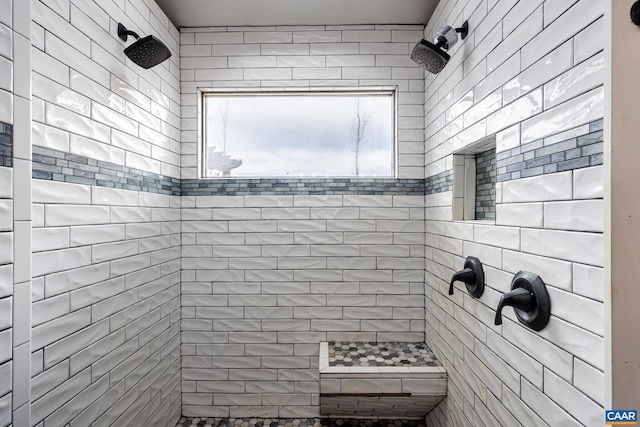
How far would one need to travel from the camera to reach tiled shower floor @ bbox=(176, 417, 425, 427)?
1.91m

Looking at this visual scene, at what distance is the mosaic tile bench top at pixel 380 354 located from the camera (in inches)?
68.2

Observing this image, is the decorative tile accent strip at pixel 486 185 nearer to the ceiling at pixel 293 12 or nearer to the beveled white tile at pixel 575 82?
the beveled white tile at pixel 575 82

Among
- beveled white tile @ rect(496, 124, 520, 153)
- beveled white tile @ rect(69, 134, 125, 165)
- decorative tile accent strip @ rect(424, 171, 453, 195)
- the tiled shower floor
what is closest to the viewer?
beveled white tile @ rect(496, 124, 520, 153)

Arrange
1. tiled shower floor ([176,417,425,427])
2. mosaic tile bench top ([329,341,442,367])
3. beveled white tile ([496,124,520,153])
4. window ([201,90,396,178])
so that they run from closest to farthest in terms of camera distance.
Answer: beveled white tile ([496,124,520,153]) < mosaic tile bench top ([329,341,442,367]) < tiled shower floor ([176,417,425,427]) < window ([201,90,396,178])

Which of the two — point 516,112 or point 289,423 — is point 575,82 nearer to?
point 516,112

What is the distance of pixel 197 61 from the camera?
1979mm

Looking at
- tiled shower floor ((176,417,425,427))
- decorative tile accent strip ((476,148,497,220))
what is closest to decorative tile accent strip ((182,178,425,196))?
decorative tile accent strip ((476,148,497,220))

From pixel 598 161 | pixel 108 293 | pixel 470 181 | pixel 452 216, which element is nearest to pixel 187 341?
pixel 108 293

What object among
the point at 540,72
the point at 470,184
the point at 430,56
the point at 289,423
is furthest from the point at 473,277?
the point at 289,423

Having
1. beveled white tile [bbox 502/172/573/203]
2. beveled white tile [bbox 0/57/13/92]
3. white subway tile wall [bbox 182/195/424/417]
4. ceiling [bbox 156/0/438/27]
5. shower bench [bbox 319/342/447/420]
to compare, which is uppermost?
ceiling [bbox 156/0/438/27]

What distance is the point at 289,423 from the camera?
194 cm

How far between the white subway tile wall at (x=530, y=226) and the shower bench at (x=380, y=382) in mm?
148

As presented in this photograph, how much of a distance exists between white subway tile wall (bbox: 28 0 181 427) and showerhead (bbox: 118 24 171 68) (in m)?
0.05

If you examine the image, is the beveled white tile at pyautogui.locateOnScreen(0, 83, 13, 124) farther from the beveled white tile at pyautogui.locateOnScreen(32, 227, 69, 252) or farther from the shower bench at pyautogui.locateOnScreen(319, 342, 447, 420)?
the shower bench at pyautogui.locateOnScreen(319, 342, 447, 420)
